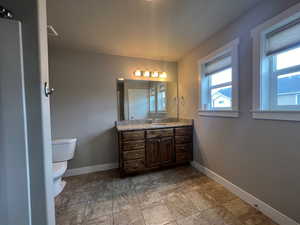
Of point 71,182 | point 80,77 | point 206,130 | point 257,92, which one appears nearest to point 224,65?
point 257,92

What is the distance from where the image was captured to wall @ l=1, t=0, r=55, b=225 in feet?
2.85

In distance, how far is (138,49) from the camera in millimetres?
2496

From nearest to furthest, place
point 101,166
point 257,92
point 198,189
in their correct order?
point 257,92 < point 198,189 < point 101,166

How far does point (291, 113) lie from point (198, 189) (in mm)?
1450

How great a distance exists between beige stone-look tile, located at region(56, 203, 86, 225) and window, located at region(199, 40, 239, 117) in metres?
2.20

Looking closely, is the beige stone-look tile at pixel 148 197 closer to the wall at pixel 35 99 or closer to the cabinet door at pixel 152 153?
the cabinet door at pixel 152 153

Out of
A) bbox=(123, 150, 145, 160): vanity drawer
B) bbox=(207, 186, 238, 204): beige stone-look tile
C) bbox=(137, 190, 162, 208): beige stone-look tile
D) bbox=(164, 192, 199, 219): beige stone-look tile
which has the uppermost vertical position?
bbox=(123, 150, 145, 160): vanity drawer

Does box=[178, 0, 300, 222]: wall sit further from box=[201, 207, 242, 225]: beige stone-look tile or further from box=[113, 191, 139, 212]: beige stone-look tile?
box=[113, 191, 139, 212]: beige stone-look tile

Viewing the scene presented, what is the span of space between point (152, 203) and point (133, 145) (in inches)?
36.0

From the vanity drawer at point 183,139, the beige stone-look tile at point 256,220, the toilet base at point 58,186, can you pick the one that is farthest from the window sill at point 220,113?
the toilet base at point 58,186

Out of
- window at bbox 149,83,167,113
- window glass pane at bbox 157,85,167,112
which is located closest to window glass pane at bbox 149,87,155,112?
window at bbox 149,83,167,113

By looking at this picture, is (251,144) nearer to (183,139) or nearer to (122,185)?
(183,139)

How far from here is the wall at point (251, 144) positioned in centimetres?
129

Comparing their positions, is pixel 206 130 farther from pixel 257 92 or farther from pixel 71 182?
pixel 71 182
